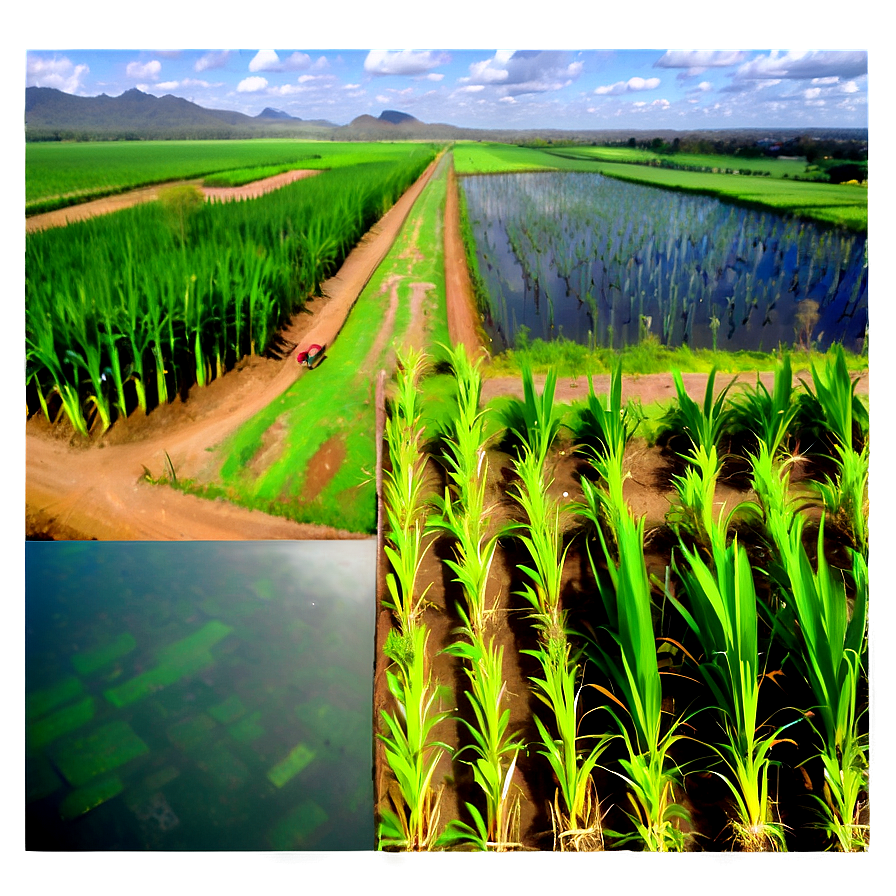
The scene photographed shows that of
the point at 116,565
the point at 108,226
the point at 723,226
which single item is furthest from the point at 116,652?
the point at 723,226

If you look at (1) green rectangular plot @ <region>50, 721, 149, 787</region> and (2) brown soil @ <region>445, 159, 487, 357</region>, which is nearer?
(1) green rectangular plot @ <region>50, 721, 149, 787</region>

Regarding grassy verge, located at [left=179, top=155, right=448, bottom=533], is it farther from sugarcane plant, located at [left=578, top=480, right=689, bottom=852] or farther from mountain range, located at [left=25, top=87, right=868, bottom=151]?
sugarcane plant, located at [left=578, top=480, right=689, bottom=852]

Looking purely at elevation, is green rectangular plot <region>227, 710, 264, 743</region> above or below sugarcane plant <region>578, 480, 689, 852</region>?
below

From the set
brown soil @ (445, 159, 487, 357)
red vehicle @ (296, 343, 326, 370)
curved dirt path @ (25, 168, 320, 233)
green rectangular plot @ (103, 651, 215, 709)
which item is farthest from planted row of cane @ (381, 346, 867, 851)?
curved dirt path @ (25, 168, 320, 233)

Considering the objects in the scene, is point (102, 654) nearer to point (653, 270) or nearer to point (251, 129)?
point (251, 129)

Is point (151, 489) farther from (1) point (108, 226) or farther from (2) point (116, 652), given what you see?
(1) point (108, 226)

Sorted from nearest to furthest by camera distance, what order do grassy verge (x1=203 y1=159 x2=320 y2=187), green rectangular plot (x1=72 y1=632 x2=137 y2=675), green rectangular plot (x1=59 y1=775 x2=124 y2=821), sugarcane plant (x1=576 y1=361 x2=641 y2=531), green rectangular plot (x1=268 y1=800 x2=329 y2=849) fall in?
green rectangular plot (x1=268 y1=800 x2=329 y2=849) → green rectangular plot (x1=59 y1=775 x2=124 y2=821) → green rectangular plot (x1=72 y1=632 x2=137 y2=675) → sugarcane plant (x1=576 y1=361 x2=641 y2=531) → grassy verge (x1=203 y1=159 x2=320 y2=187)

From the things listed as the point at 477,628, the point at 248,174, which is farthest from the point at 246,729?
the point at 248,174
